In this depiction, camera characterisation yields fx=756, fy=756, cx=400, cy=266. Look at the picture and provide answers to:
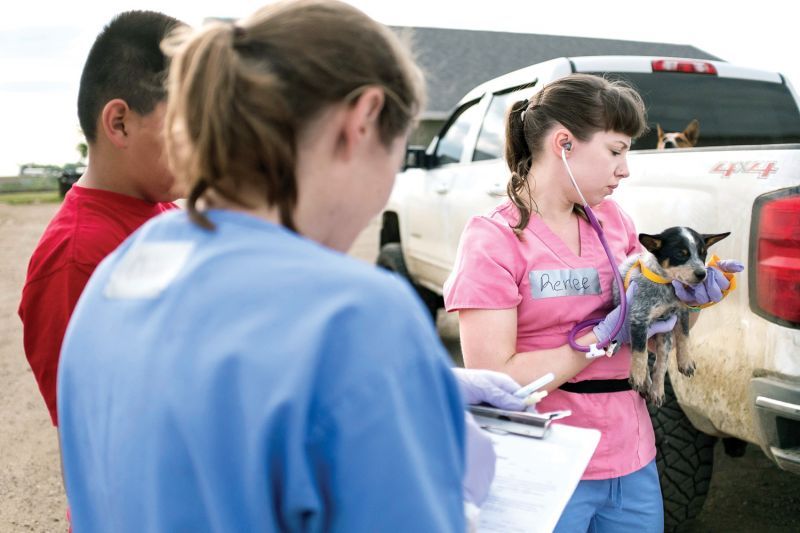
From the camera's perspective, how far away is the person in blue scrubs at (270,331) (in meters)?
0.78

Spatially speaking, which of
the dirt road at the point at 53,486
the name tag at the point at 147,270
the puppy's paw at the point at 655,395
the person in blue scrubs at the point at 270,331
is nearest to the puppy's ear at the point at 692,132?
the dirt road at the point at 53,486

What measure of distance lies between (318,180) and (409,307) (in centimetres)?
23

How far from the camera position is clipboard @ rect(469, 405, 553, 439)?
1.46 m

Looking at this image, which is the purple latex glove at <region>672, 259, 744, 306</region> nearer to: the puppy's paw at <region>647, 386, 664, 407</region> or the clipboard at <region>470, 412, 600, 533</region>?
the puppy's paw at <region>647, 386, 664, 407</region>

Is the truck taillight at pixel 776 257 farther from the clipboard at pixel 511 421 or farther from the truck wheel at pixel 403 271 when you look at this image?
the truck wheel at pixel 403 271

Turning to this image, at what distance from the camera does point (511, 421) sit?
148cm

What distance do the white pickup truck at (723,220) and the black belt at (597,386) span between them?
0.76 metres

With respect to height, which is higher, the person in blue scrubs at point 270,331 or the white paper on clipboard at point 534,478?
the person in blue scrubs at point 270,331

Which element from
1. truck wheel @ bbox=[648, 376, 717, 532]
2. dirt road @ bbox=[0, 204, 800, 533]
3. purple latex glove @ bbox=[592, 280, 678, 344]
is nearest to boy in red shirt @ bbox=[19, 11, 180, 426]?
purple latex glove @ bbox=[592, 280, 678, 344]

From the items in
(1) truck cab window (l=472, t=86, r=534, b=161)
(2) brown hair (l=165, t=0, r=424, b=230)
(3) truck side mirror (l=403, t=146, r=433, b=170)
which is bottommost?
(3) truck side mirror (l=403, t=146, r=433, b=170)

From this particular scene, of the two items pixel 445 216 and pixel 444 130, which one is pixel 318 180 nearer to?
pixel 445 216

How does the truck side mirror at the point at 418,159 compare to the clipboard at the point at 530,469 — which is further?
the truck side mirror at the point at 418,159

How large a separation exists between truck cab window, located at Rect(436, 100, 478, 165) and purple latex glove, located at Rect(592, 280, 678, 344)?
3.61m

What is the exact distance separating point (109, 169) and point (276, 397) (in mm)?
1383
